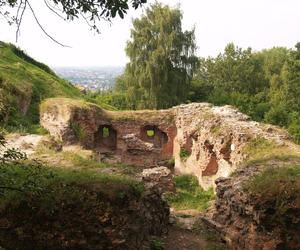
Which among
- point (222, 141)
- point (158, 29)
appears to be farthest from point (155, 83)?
point (222, 141)

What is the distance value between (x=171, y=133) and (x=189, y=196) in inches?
250

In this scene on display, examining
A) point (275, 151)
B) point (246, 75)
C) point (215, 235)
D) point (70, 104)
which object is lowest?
point (215, 235)

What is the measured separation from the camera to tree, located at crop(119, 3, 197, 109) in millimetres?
32531

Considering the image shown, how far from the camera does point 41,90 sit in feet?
82.4

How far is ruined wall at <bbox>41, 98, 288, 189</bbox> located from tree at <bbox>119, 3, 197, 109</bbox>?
9.88m

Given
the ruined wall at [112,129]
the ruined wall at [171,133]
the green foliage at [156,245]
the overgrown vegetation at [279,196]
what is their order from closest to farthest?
the overgrown vegetation at [279,196]
the green foliage at [156,245]
the ruined wall at [171,133]
the ruined wall at [112,129]

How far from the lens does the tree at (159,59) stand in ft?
107

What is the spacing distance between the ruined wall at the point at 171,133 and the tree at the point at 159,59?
9880 mm

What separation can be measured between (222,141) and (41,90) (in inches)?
530

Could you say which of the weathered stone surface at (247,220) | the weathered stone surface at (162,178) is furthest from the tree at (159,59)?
the weathered stone surface at (247,220)

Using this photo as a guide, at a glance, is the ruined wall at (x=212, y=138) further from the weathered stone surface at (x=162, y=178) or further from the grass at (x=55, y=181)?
the grass at (x=55, y=181)

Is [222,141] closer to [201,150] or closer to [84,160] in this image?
[201,150]

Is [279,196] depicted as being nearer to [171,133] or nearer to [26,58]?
[171,133]

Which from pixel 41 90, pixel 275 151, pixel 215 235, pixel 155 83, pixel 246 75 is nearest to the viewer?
pixel 215 235
